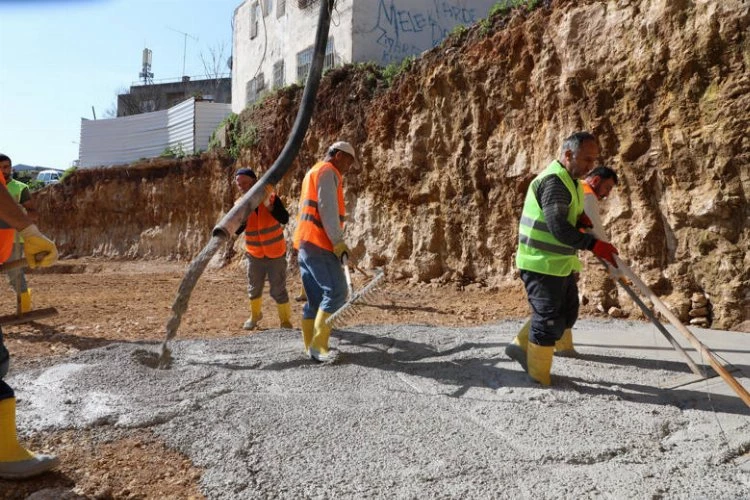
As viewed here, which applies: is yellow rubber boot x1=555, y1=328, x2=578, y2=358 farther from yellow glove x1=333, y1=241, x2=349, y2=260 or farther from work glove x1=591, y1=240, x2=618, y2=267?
yellow glove x1=333, y1=241, x2=349, y2=260

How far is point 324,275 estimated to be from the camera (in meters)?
4.25

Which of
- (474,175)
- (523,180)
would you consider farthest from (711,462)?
(474,175)

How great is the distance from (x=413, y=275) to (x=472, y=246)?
1358 mm

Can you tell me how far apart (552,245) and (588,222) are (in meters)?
0.33

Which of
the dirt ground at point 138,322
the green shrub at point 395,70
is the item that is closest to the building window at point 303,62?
the green shrub at point 395,70

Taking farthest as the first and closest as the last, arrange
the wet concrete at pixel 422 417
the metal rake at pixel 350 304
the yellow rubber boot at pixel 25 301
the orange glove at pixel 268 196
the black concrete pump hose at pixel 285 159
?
the yellow rubber boot at pixel 25 301 < the orange glove at pixel 268 196 < the black concrete pump hose at pixel 285 159 < the metal rake at pixel 350 304 < the wet concrete at pixel 422 417

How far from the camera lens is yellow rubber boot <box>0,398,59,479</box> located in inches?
96.5

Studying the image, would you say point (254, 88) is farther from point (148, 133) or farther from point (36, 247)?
point (36, 247)

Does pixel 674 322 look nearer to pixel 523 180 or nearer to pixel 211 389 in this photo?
pixel 211 389

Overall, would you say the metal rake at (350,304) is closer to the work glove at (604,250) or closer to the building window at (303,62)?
the work glove at (604,250)

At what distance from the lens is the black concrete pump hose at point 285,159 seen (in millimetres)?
4605

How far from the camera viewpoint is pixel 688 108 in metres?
5.93

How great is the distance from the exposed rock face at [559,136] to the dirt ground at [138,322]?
1085 mm

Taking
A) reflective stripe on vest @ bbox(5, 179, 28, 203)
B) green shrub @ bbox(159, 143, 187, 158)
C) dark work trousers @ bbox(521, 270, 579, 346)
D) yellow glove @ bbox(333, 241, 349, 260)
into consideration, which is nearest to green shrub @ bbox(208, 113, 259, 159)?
green shrub @ bbox(159, 143, 187, 158)
